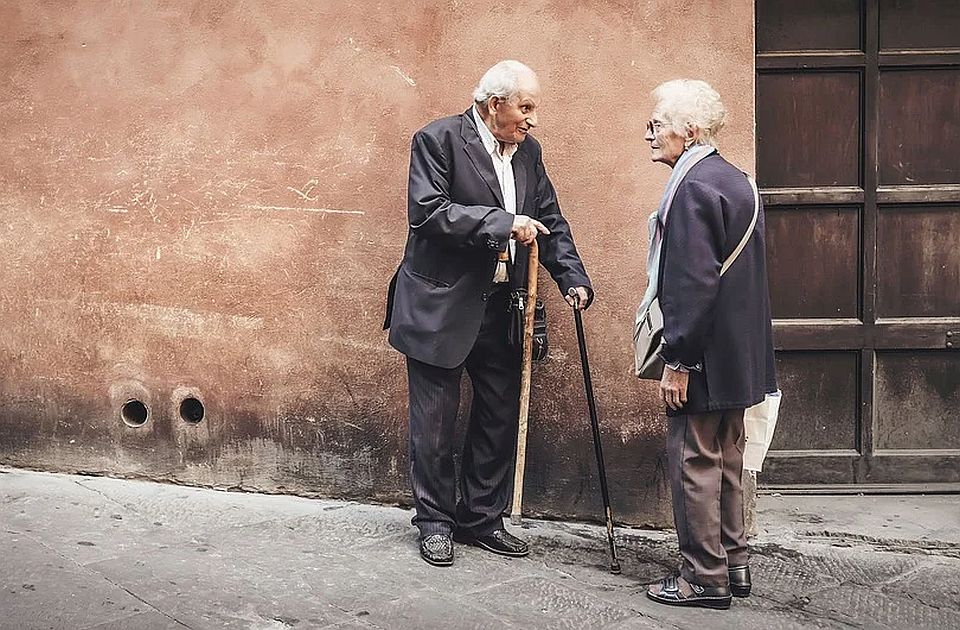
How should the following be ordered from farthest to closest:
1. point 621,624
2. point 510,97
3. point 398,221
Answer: point 398,221 < point 510,97 < point 621,624

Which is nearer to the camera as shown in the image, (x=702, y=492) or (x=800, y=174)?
(x=702, y=492)

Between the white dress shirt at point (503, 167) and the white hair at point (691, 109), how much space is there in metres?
0.68

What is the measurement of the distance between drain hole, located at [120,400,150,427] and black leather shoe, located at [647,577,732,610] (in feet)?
7.77

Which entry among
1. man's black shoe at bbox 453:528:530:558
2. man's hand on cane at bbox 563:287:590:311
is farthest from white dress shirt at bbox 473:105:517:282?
man's black shoe at bbox 453:528:530:558

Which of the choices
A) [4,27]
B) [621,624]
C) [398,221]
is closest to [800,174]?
[398,221]

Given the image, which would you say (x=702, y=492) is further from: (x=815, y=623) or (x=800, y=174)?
(x=800, y=174)

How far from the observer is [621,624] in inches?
157

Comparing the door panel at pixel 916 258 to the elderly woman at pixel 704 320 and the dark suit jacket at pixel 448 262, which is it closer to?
the elderly woman at pixel 704 320

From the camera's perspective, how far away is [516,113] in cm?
444

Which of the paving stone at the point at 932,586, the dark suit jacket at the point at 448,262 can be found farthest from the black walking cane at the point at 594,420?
the paving stone at the point at 932,586

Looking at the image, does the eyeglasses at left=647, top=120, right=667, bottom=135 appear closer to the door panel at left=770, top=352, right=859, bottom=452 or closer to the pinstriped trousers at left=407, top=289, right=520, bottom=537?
the pinstriped trousers at left=407, top=289, right=520, bottom=537

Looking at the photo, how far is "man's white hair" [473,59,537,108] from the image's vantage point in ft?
14.4

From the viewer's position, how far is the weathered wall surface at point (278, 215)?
4.88m

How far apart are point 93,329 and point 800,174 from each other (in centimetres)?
305
